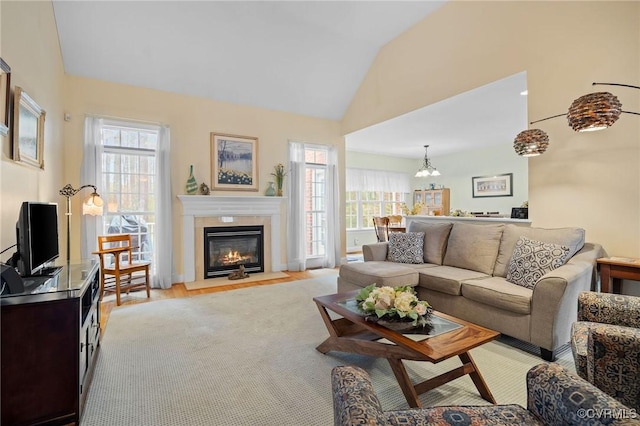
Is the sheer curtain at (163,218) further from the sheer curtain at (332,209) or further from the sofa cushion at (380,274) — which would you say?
the sheer curtain at (332,209)

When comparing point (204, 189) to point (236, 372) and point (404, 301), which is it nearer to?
point (236, 372)

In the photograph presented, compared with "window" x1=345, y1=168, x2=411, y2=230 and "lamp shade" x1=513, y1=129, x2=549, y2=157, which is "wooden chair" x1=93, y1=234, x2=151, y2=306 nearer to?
"lamp shade" x1=513, y1=129, x2=549, y2=157

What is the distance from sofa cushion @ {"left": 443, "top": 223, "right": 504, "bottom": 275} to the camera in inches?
128

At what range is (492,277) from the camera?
121 inches

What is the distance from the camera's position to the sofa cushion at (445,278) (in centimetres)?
294

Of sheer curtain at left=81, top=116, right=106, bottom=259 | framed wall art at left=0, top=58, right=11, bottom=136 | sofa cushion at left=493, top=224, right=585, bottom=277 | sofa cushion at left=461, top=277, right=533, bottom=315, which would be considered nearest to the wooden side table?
sofa cushion at left=493, top=224, right=585, bottom=277

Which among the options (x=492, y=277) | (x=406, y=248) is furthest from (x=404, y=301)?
(x=406, y=248)

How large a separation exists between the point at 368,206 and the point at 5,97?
7.56 metres

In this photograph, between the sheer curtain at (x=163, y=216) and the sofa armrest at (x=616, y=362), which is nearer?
the sofa armrest at (x=616, y=362)

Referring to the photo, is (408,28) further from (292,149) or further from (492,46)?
(292,149)

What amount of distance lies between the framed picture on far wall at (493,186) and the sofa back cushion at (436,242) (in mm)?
4653

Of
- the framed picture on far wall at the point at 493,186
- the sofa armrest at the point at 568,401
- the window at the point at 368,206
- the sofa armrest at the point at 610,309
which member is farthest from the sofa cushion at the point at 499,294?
the window at the point at 368,206

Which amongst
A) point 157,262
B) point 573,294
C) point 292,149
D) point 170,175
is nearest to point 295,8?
point 292,149

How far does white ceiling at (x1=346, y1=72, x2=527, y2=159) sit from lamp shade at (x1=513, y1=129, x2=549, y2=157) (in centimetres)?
92
